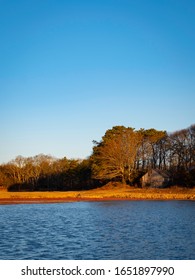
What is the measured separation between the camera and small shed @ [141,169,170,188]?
89.6m

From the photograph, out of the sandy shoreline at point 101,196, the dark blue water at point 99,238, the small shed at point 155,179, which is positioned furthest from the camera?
the small shed at point 155,179

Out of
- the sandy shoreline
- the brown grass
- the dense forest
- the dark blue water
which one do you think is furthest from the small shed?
the dark blue water

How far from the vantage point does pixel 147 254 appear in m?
24.0

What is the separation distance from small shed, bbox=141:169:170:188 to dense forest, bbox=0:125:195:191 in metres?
1.77

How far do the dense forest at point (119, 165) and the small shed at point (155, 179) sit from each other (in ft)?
5.80

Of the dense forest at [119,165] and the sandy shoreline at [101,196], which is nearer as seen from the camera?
the sandy shoreline at [101,196]

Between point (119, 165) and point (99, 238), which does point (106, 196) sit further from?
point (99, 238)

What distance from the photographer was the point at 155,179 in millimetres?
90625

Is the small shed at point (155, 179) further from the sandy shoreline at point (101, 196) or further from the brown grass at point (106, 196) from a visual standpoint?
the sandy shoreline at point (101, 196)

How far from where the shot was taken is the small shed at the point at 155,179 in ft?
294

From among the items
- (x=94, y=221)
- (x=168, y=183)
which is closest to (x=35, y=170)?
(x=168, y=183)

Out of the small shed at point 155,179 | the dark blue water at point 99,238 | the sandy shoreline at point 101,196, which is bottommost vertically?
the dark blue water at point 99,238

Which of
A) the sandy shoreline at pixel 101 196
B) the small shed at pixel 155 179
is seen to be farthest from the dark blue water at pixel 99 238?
the small shed at pixel 155 179

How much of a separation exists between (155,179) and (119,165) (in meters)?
9.34
